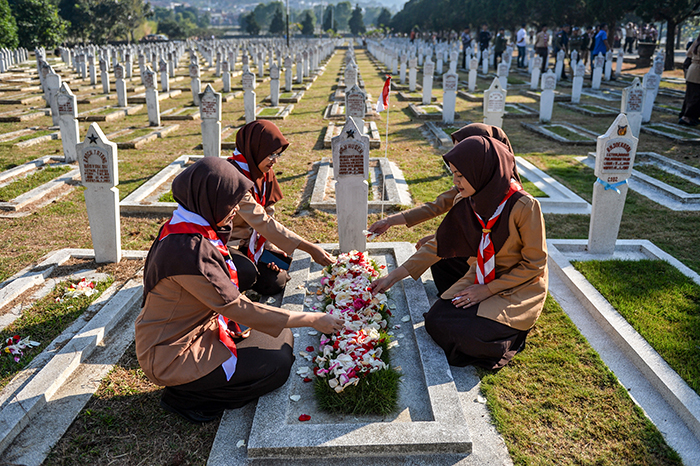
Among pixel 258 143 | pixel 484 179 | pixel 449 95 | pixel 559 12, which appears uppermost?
pixel 559 12

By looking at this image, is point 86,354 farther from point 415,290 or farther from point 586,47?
point 586,47

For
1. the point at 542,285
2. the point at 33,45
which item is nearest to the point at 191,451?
the point at 542,285

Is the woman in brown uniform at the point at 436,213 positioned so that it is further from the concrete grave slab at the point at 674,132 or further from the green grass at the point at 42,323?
the concrete grave slab at the point at 674,132

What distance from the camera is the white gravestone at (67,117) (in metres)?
9.05

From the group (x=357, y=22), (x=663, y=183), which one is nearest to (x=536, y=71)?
(x=663, y=183)

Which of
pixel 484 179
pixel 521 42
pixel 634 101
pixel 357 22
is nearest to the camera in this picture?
pixel 484 179

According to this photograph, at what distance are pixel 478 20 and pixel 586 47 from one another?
17308mm

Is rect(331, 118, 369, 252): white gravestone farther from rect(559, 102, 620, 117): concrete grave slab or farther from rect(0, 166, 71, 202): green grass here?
rect(559, 102, 620, 117): concrete grave slab

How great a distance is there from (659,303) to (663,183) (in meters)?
4.33

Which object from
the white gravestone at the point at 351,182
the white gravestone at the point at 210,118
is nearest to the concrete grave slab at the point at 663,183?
the white gravestone at the point at 351,182

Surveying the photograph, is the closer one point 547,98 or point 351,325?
point 351,325

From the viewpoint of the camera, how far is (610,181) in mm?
5199

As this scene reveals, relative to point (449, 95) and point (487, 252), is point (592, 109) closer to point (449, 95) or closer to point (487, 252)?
point (449, 95)

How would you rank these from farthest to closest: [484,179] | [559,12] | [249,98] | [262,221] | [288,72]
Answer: [559,12], [288,72], [249,98], [262,221], [484,179]
